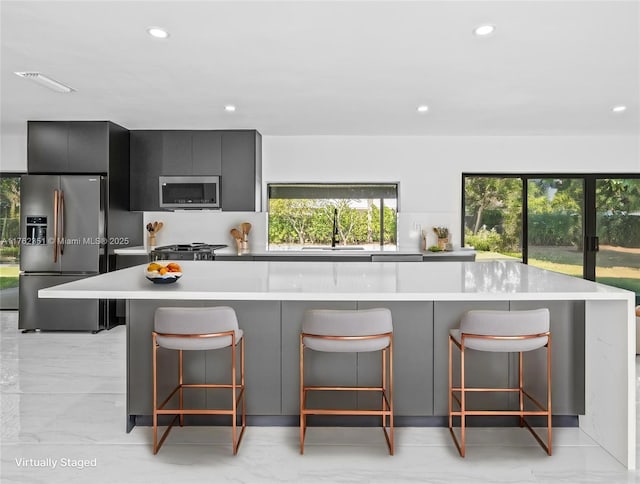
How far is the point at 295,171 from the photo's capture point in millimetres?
6004

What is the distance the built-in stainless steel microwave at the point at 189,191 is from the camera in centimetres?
558

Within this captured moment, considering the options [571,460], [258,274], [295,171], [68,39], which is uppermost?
[68,39]

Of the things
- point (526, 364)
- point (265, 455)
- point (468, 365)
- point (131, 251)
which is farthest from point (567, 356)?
point (131, 251)

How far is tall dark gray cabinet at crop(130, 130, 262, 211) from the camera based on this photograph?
5594 mm

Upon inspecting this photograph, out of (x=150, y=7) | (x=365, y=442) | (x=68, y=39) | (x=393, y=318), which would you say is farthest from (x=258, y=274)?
(x=68, y=39)

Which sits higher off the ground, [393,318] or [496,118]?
[496,118]

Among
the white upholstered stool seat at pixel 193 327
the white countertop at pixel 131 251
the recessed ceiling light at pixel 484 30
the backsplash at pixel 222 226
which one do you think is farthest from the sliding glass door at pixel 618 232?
the white countertop at pixel 131 251

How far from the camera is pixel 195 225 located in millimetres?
6105

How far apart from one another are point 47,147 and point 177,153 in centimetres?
142

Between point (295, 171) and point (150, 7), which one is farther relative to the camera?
point (295, 171)

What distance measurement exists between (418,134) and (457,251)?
5.10 feet

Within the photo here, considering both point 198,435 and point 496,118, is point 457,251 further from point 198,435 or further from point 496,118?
point 198,435

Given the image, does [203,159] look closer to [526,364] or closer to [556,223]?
[526,364]

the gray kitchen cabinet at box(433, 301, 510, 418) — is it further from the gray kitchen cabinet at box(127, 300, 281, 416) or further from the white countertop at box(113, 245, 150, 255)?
the white countertop at box(113, 245, 150, 255)
